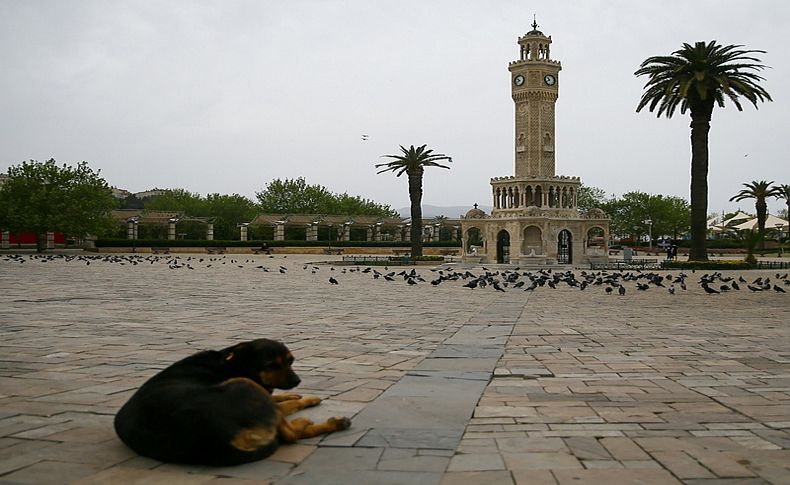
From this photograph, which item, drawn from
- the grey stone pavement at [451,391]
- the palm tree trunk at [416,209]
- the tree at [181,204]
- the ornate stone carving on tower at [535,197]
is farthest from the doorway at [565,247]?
the tree at [181,204]

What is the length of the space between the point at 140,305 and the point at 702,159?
29314 millimetres

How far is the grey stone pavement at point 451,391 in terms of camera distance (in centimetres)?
410

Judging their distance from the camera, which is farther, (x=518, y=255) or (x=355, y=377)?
(x=518, y=255)

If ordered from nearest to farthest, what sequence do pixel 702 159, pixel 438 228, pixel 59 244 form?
pixel 702 159 < pixel 59 244 < pixel 438 228

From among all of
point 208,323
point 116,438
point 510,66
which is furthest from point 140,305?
point 510,66

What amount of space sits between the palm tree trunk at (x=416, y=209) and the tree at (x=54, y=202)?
28347mm

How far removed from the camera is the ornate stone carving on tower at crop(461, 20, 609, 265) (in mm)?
49594

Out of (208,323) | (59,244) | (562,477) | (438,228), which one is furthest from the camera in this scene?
(438,228)

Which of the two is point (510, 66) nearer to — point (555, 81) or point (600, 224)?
point (555, 81)

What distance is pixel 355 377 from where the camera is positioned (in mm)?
6926

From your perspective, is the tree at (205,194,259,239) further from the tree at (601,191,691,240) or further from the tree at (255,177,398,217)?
the tree at (601,191,691,240)

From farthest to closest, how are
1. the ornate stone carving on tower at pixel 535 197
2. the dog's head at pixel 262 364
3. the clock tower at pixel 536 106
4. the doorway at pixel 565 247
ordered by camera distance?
the clock tower at pixel 536 106 → the doorway at pixel 565 247 → the ornate stone carving on tower at pixel 535 197 → the dog's head at pixel 262 364

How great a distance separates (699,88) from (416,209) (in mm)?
18579

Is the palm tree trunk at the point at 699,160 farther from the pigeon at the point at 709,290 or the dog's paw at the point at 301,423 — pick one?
the dog's paw at the point at 301,423
